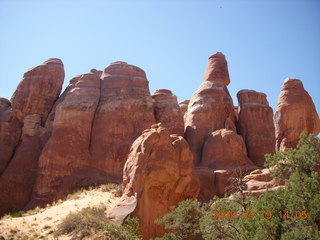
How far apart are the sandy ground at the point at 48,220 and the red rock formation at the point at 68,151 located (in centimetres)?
403

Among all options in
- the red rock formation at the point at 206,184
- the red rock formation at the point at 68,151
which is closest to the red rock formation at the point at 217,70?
the red rock formation at the point at 68,151

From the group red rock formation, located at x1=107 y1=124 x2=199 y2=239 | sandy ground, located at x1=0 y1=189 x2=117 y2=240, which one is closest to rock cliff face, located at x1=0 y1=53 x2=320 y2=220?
red rock formation, located at x1=107 y1=124 x2=199 y2=239

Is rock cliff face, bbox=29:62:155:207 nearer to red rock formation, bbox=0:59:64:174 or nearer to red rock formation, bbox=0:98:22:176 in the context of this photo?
red rock formation, bbox=0:59:64:174

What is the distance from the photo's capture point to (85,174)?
32.3 meters

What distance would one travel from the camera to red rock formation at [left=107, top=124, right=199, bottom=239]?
20.2 metres

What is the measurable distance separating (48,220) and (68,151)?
10.2m

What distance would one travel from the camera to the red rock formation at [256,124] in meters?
37.3

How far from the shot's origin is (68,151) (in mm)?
33094

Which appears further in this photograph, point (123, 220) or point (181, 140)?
point (181, 140)

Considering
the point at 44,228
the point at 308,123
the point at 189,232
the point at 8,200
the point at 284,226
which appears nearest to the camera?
the point at 284,226

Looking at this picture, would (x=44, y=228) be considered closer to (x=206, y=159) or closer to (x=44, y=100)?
(x=206, y=159)

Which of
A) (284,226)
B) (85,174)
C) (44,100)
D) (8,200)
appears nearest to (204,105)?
(85,174)

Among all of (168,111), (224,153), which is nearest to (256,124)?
(224,153)

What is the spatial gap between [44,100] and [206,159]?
58.2 feet
